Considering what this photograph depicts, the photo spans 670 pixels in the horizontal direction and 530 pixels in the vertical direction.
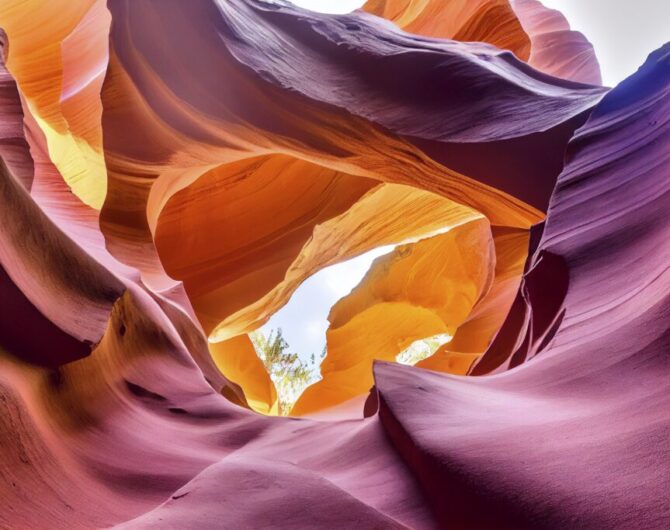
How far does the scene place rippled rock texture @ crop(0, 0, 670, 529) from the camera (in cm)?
168

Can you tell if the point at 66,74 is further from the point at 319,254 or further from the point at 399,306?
the point at 399,306

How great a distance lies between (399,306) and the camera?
9.79 m

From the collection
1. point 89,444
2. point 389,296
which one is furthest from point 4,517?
point 389,296

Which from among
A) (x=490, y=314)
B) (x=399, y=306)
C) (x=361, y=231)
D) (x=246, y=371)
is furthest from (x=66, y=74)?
(x=399, y=306)

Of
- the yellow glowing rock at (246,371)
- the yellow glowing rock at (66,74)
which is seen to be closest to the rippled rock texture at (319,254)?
the yellow glowing rock at (66,74)

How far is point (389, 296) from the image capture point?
31.9 ft

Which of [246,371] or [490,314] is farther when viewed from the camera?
[246,371]

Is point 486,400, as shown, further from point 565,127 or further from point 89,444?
point 565,127

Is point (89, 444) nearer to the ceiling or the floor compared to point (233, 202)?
nearer to the ceiling

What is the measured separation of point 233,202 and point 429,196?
8.94ft

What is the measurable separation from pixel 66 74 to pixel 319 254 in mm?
3993

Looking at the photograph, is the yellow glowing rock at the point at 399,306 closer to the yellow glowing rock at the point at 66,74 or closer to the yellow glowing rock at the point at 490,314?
the yellow glowing rock at the point at 490,314

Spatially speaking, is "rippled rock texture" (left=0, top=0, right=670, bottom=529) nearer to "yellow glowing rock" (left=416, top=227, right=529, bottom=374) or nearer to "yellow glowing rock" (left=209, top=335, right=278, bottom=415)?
"yellow glowing rock" (left=416, top=227, right=529, bottom=374)

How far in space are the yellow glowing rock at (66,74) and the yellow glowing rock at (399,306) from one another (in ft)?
16.4
